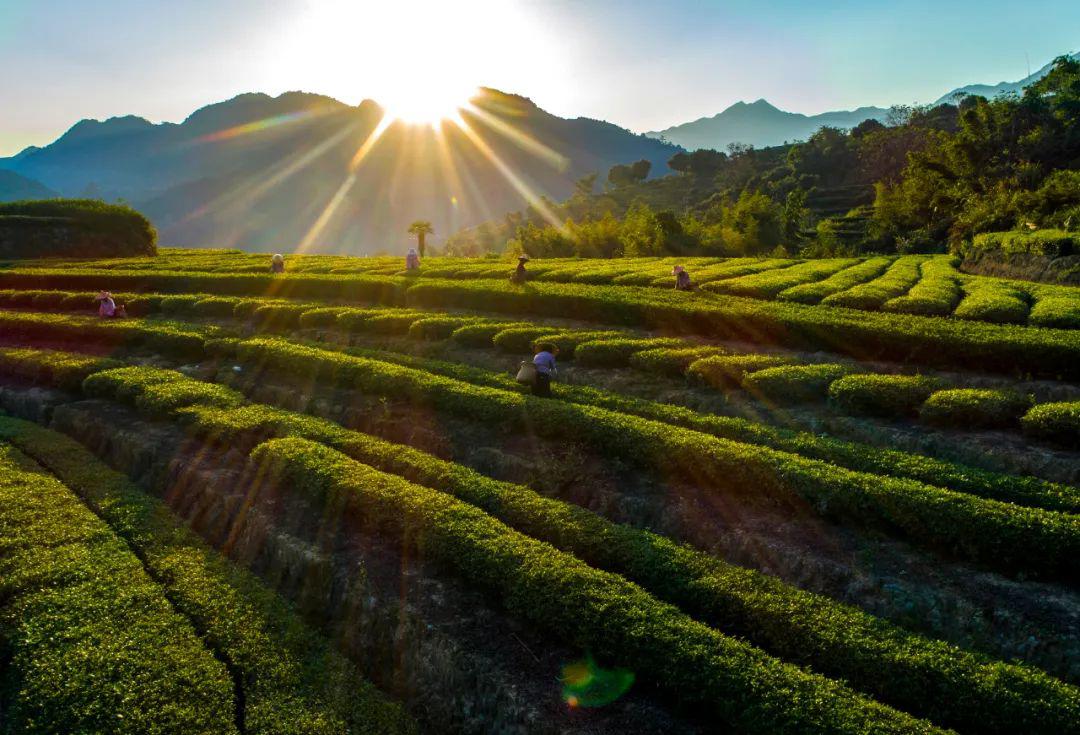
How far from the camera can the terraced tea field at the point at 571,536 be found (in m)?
7.00

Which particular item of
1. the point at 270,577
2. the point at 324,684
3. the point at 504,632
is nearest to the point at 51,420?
the point at 270,577

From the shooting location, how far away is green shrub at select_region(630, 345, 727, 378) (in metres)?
16.8

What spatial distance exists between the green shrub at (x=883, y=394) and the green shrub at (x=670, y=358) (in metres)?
3.76

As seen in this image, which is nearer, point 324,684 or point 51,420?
point 324,684

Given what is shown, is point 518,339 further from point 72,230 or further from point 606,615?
point 72,230

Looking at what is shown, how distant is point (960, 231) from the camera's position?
→ 3834 cm

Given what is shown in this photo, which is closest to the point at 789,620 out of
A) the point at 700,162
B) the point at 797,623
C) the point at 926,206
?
the point at 797,623

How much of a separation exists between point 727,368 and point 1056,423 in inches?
257

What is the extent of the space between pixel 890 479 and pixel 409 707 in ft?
25.8

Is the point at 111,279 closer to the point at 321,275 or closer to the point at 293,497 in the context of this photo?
the point at 321,275

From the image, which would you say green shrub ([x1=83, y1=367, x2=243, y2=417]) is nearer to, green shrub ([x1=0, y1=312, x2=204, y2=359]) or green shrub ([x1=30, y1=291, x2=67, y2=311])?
green shrub ([x1=0, y1=312, x2=204, y2=359])

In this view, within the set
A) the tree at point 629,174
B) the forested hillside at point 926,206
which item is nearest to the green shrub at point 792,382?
the forested hillside at point 926,206

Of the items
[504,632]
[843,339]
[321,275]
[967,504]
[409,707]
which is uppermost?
[321,275]

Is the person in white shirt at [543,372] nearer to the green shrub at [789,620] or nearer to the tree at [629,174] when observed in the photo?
the green shrub at [789,620]
